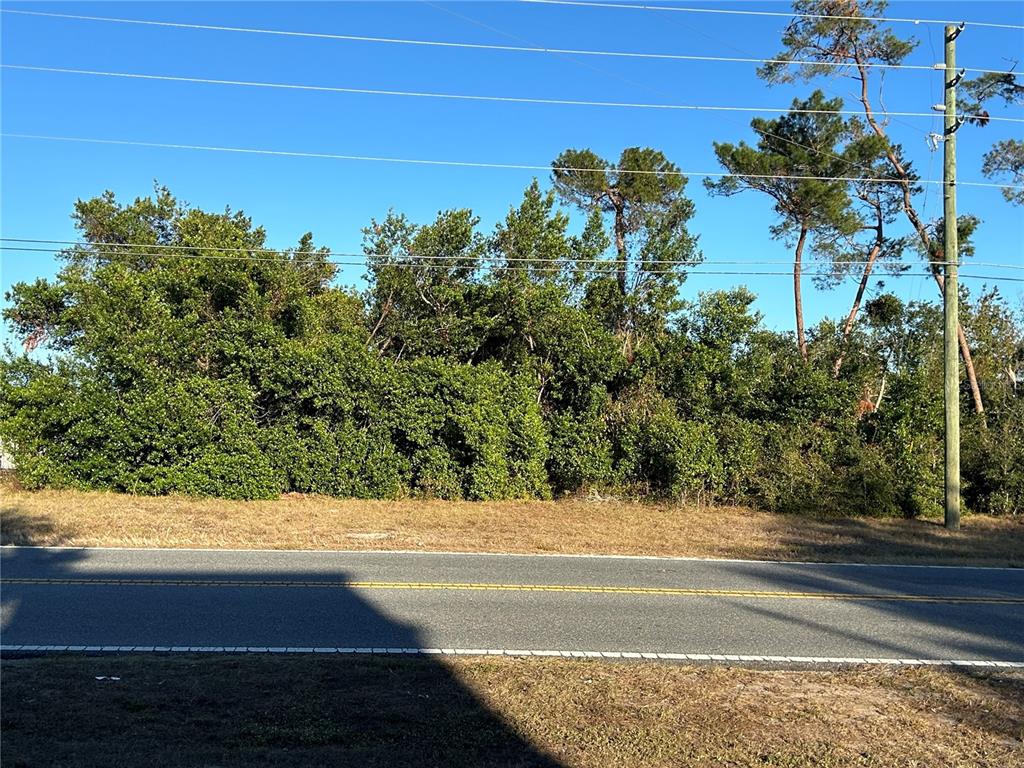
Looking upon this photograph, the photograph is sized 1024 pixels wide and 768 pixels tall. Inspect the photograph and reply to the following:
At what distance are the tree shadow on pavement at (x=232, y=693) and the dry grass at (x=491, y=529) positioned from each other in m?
4.70

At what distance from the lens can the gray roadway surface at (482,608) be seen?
23.0ft

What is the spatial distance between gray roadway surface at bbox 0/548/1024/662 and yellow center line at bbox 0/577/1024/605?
0.10 m

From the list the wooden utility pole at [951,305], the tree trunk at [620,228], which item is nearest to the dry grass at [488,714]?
the wooden utility pole at [951,305]

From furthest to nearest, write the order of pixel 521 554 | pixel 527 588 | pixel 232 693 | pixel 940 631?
pixel 521 554, pixel 527 588, pixel 940 631, pixel 232 693

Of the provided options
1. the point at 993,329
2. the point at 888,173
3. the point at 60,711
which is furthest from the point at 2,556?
the point at 993,329

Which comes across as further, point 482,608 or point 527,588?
point 527,588

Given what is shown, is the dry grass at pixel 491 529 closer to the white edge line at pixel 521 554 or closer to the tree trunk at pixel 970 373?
the white edge line at pixel 521 554

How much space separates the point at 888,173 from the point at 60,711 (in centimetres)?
2724

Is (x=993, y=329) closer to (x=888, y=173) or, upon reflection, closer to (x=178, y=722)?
(x=888, y=173)

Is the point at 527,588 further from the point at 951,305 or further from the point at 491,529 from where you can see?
the point at 951,305

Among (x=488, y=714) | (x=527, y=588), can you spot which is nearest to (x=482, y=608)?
(x=527, y=588)

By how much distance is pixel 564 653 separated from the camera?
6633 millimetres

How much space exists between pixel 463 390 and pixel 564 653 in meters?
13.4

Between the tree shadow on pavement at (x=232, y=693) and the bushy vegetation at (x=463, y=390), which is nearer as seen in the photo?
the tree shadow on pavement at (x=232, y=693)
